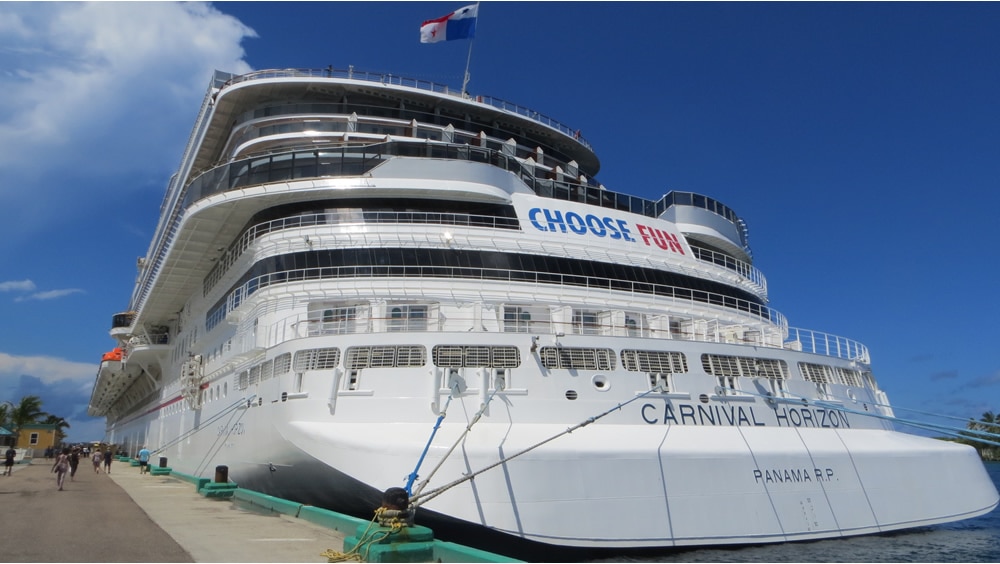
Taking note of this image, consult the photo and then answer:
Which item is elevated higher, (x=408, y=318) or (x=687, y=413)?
(x=408, y=318)

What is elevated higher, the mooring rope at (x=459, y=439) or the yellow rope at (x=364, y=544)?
the mooring rope at (x=459, y=439)

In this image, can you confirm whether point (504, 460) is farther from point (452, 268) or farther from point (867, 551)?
point (867, 551)

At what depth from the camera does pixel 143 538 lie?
1063cm

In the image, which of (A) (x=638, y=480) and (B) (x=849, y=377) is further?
(B) (x=849, y=377)

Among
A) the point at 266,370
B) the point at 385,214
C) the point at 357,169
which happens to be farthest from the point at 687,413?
the point at 357,169

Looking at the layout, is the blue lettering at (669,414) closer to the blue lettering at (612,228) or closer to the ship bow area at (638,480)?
the ship bow area at (638,480)

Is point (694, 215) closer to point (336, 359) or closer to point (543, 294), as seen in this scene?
point (543, 294)

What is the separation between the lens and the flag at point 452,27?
25.9 metres

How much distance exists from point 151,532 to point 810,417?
12.2 meters

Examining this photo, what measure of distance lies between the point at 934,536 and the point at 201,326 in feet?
74.3

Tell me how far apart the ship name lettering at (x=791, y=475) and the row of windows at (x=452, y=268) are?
16.0ft

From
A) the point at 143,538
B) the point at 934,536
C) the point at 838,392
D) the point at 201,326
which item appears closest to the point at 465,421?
the point at 143,538

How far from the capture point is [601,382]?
1292 centimetres

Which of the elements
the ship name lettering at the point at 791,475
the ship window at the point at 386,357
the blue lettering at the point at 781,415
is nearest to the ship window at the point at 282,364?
the ship window at the point at 386,357
